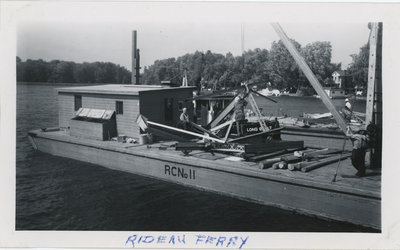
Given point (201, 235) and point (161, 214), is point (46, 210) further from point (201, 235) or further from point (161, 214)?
point (201, 235)

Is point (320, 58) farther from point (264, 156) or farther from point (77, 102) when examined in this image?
point (264, 156)

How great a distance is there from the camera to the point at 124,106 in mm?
15867

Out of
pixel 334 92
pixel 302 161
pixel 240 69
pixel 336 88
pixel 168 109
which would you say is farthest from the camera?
pixel 240 69

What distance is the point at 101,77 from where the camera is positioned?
49.0 metres

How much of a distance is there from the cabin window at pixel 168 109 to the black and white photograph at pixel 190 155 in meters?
0.08

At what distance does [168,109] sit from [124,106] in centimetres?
205

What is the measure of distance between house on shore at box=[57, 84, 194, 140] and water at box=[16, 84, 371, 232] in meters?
2.21

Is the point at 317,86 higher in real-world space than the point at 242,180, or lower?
higher

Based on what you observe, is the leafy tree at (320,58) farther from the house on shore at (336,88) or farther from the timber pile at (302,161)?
the timber pile at (302,161)

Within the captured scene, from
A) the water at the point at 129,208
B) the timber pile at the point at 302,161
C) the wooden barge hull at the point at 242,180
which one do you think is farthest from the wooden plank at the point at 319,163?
the water at the point at 129,208

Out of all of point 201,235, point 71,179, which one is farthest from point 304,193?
point 71,179

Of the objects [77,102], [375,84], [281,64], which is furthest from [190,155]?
[281,64]

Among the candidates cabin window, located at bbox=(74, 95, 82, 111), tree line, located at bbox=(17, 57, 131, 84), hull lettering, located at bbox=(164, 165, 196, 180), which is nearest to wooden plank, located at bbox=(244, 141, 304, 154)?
hull lettering, located at bbox=(164, 165, 196, 180)

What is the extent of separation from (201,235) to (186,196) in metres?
3.94
